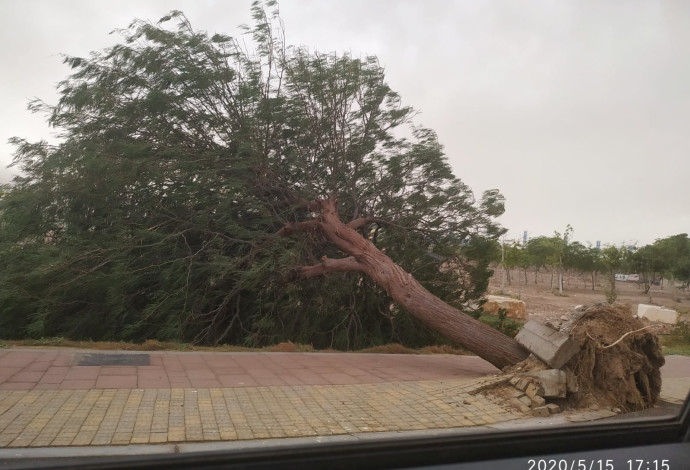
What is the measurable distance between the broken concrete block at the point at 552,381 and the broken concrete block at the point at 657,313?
50.5 inches

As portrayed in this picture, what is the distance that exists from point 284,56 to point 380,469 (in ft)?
26.6

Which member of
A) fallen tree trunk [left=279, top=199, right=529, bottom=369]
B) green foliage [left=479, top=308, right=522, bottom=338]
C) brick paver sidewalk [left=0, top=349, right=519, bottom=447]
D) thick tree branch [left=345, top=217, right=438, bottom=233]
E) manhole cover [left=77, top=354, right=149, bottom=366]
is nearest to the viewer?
brick paver sidewalk [left=0, top=349, right=519, bottom=447]

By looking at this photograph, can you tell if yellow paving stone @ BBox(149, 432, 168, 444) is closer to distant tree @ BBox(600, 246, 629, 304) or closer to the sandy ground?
distant tree @ BBox(600, 246, 629, 304)

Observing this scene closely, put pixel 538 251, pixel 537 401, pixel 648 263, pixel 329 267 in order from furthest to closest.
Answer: pixel 329 267 → pixel 538 251 → pixel 648 263 → pixel 537 401

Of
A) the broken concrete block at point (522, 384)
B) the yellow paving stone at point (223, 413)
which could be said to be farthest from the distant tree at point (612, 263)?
the yellow paving stone at point (223, 413)

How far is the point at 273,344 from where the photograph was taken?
29.8 feet

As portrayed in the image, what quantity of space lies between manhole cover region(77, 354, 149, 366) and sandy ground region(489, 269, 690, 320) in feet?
15.1

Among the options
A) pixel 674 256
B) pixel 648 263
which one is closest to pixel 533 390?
pixel 648 263

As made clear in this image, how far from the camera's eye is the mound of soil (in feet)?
19.0

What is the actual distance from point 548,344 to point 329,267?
4.01m

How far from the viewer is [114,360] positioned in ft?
19.9

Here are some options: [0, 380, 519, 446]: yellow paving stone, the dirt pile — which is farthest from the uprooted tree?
[0, 380, 519, 446]: yellow paving stone

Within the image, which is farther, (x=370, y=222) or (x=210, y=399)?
(x=370, y=222)

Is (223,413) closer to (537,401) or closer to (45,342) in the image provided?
(537,401)
